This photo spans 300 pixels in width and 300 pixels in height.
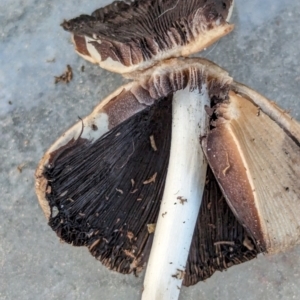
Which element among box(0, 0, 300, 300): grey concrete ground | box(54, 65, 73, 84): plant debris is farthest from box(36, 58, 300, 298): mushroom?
box(54, 65, 73, 84): plant debris

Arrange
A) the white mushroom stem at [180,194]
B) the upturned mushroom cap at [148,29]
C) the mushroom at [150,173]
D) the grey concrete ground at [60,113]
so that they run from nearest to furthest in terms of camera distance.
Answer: the upturned mushroom cap at [148,29], the mushroom at [150,173], the white mushroom stem at [180,194], the grey concrete ground at [60,113]

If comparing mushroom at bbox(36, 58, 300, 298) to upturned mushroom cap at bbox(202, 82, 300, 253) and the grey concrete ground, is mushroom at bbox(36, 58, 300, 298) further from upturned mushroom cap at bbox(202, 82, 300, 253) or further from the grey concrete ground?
the grey concrete ground

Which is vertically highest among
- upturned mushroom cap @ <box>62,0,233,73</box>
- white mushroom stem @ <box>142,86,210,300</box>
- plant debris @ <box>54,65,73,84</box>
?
upturned mushroom cap @ <box>62,0,233,73</box>

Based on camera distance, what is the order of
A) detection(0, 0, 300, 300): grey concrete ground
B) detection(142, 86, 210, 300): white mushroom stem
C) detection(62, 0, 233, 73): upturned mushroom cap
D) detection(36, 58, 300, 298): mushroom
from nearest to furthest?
detection(62, 0, 233, 73): upturned mushroom cap < detection(36, 58, 300, 298): mushroom < detection(142, 86, 210, 300): white mushroom stem < detection(0, 0, 300, 300): grey concrete ground

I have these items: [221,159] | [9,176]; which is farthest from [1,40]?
[221,159]

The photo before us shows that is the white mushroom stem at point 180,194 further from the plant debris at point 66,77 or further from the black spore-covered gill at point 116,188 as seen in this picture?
the plant debris at point 66,77

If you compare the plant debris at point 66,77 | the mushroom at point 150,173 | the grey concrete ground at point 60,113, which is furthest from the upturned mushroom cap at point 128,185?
the plant debris at point 66,77
